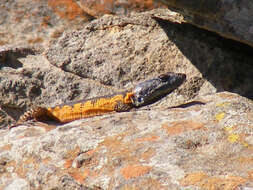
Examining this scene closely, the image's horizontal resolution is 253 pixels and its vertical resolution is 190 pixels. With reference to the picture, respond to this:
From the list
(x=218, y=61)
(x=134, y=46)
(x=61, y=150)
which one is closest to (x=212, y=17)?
(x=218, y=61)

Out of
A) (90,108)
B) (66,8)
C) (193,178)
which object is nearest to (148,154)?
(193,178)

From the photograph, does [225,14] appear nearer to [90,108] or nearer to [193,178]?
[90,108]

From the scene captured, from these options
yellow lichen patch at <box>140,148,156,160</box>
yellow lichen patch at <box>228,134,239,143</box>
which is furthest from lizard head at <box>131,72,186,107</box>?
yellow lichen patch at <box>140,148,156,160</box>

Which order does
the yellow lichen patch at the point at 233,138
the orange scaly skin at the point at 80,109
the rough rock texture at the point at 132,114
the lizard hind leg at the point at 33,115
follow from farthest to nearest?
the orange scaly skin at the point at 80,109 → the lizard hind leg at the point at 33,115 → the yellow lichen patch at the point at 233,138 → the rough rock texture at the point at 132,114

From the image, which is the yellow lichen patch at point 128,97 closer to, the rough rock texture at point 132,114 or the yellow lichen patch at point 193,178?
the rough rock texture at point 132,114

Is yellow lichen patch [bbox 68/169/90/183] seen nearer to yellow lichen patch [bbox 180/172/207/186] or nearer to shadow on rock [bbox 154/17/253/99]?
yellow lichen patch [bbox 180/172/207/186]

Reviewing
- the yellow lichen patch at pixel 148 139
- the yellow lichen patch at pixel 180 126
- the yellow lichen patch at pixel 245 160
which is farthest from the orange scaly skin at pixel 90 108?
the yellow lichen patch at pixel 245 160

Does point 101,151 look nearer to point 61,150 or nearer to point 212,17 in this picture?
point 61,150

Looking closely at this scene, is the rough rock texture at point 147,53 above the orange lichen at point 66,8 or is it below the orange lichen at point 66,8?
below
